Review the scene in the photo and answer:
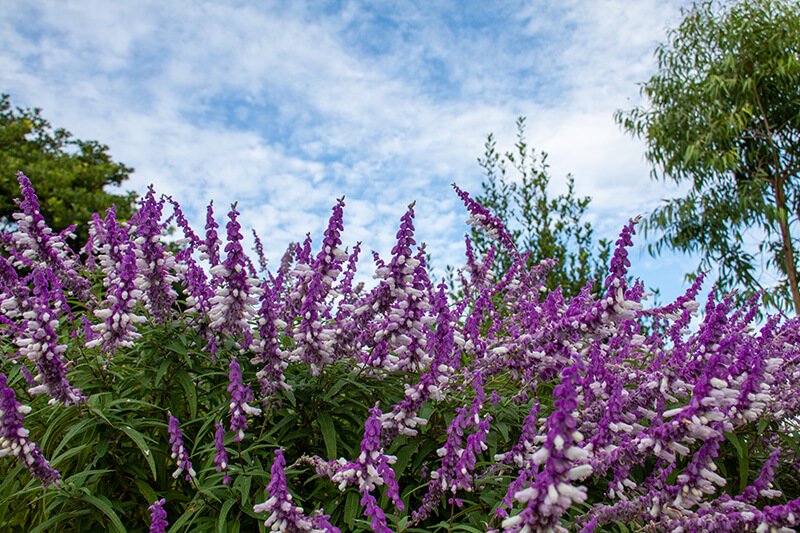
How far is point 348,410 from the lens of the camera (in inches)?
127

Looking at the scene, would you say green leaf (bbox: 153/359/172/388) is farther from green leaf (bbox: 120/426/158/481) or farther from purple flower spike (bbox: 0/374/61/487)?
purple flower spike (bbox: 0/374/61/487)

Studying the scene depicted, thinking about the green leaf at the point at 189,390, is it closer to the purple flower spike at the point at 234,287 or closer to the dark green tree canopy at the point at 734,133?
the purple flower spike at the point at 234,287

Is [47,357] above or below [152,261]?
below

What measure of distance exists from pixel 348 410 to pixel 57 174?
19232mm

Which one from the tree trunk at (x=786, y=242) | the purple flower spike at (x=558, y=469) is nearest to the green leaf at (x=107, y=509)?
the purple flower spike at (x=558, y=469)

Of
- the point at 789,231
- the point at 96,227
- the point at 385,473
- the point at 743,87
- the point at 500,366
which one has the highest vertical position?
the point at 743,87

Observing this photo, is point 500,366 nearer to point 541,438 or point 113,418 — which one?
point 541,438

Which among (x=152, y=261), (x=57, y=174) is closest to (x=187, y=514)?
(x=152, y=261)

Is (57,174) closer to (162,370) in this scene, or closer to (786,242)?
(162,370)

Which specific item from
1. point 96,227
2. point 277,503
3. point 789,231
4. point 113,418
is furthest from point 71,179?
point 789,231

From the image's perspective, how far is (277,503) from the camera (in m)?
2.11

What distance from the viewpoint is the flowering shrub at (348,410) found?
8.40 feet

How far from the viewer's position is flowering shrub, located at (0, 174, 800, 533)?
2561 mm

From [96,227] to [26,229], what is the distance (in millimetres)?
1190
